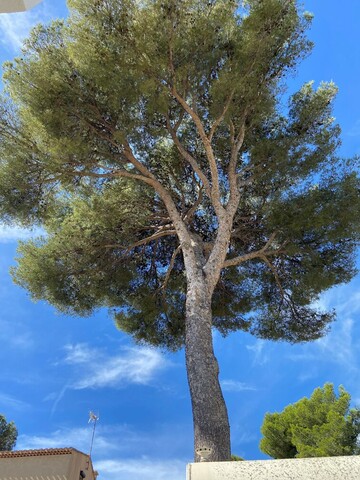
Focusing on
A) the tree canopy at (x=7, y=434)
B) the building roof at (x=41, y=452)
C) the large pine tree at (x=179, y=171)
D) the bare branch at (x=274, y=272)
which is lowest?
the building roof at (x=41, y=452)

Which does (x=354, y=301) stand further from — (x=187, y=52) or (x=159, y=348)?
(x=187, y=52)

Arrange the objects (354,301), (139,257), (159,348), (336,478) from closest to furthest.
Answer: (336,478) → (139,257) → (159,348) → (354,301)

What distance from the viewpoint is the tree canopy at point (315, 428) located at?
38.4 feet

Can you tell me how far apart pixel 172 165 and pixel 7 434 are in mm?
10303

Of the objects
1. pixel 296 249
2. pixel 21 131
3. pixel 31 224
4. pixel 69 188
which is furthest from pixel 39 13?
pixel 296 249

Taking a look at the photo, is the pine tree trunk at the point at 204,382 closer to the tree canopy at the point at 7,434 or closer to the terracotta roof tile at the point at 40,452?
the terracotta roof tile at the point at 40,452

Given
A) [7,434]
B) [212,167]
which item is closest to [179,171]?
[212,167]

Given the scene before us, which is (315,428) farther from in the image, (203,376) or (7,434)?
(203,376)

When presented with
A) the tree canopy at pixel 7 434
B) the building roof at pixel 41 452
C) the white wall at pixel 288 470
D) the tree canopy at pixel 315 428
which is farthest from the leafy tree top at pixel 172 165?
the tree canopy at pixel 7 434

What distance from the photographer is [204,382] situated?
4.72 meters

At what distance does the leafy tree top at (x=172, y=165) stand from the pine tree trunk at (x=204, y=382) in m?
0.48

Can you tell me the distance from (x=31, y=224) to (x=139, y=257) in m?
1.97

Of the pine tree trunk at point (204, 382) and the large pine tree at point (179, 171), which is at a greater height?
the large pine tree at point (179, 171)

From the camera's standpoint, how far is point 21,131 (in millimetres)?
7109
